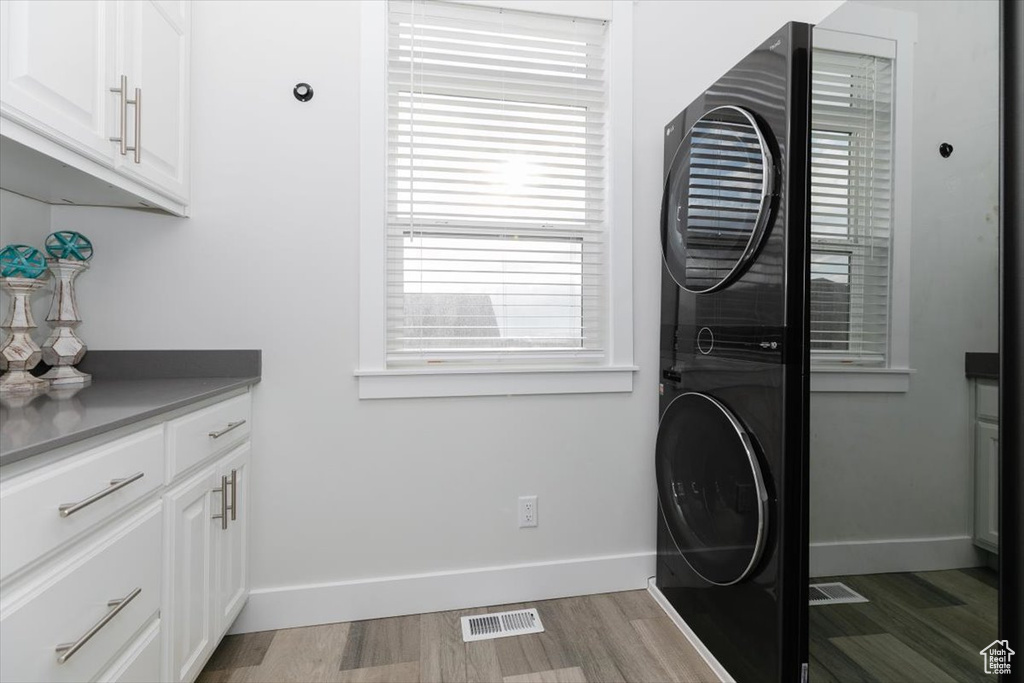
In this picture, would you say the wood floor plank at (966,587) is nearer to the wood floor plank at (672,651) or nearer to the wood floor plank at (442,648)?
the wood floor plank at (672,651)

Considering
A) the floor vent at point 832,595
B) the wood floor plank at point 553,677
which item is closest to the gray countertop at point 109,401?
the wood floor plank at point 553,677

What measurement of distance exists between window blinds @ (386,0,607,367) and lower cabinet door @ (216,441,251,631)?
2.02 feet

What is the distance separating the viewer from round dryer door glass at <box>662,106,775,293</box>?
1311 millimetres

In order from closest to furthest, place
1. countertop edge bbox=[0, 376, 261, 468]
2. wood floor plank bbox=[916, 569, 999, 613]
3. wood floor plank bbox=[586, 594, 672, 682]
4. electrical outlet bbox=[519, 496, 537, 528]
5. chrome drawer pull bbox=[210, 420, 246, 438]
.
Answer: countertop edge bbox=[0, 376, 261, 468] → wood floor plank bbox=[916, 569, 999, 613] → chrome drawer pull bbox=[210, 420, 246, 438] → wood floor plank bbox=[586, 594, 672, 682] → electrical outlet bbox=[519, 496, 537, 528]

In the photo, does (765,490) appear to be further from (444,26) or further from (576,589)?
(444,26)

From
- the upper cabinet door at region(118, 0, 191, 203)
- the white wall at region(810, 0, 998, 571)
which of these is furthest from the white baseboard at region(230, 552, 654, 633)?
the upper cabinet door at region(118, 0, 191, 203)

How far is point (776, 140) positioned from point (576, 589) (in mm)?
1736

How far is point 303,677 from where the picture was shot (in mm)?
1490

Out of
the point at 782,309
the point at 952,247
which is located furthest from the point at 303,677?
the point at 952,247

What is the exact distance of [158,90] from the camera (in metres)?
1.49

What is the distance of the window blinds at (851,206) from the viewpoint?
1054 millimetres

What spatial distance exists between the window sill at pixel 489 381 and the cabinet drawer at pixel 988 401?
3.63ft

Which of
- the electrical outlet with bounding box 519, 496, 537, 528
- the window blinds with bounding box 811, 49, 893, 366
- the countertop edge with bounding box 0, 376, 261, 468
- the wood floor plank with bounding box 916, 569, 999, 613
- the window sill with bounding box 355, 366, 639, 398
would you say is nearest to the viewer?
the countertop edge with bounding box 0, 376, 261, 468

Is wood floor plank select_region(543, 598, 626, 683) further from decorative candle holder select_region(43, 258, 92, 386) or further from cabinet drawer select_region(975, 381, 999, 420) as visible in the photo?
decorative candle holder select_region(43, 258, 92, 386)
